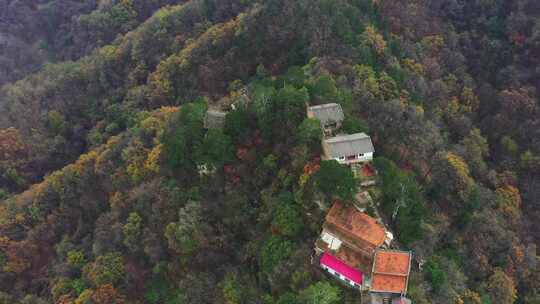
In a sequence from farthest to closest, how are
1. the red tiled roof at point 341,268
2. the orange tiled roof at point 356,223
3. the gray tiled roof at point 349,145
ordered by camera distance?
the gray tiled roof at point 349,145 → the orange tiled roof at point 356,223 → the red tiled roof at point 341,268

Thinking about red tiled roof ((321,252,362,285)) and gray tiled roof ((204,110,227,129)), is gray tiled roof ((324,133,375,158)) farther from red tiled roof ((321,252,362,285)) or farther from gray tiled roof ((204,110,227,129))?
gray tiled roof ((204,110,227,129))

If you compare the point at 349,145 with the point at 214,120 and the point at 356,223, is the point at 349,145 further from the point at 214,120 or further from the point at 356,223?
the point at 214,120

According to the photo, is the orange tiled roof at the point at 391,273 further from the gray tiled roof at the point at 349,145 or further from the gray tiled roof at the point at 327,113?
the gray tiled roof at the point at 327,113

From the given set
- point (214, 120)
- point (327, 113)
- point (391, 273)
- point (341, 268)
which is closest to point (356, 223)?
point (341, 268)

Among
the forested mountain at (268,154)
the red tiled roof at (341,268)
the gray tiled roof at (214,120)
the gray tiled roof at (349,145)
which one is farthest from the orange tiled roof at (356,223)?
the gray tiled roof at (214,120)

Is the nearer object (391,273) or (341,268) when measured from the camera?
(391,273)

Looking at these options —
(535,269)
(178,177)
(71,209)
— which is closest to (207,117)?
(178,177)
